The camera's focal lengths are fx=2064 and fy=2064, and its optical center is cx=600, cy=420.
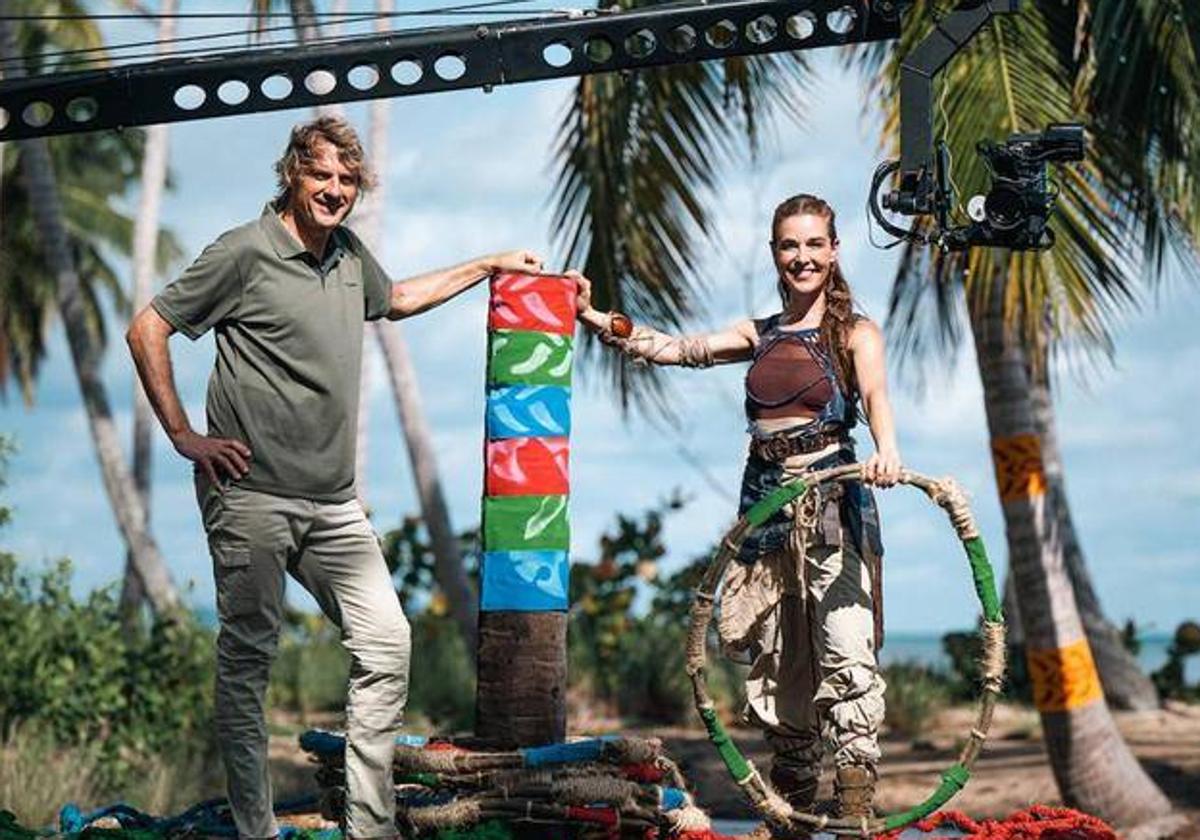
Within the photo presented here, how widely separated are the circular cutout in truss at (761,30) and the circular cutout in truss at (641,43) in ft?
1.29

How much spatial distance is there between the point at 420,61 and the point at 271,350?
253 cm

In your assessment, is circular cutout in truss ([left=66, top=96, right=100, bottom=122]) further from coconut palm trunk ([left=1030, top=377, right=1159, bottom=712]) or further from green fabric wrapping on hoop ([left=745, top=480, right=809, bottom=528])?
coconut palm trunk ([left=1030, top=377, right=1159, bottom=712])

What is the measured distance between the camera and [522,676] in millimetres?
7086

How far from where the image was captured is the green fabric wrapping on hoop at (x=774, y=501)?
6.20m

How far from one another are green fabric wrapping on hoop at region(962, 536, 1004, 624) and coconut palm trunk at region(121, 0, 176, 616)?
1426 cm

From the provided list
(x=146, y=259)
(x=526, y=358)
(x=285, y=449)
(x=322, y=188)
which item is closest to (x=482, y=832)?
(x=285, y=449)

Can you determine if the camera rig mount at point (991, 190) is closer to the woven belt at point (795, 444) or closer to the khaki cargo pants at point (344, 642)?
the woven belt at point (795, 444)

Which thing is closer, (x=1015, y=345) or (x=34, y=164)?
(x=1015, y=345)

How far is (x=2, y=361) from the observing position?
3512cm

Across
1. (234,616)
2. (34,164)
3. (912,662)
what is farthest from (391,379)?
(234,616)

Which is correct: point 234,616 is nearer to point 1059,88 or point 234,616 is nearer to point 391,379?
point 1059,88

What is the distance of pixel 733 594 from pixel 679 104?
6.78m

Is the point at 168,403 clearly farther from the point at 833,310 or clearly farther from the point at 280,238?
the point at 833,310

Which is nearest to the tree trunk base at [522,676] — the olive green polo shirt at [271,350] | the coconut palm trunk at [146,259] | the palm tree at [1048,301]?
the olive green polo shirt at [271,350]
